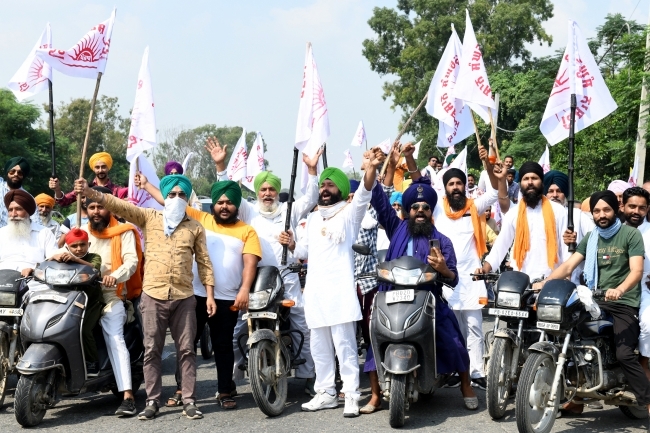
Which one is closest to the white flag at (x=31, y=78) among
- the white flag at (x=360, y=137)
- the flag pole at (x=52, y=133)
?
the flag pole at (x=52, y=133)

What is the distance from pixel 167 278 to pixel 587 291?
3.16m

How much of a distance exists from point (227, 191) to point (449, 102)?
352 centimetres

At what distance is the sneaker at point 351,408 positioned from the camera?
6789 millimetres

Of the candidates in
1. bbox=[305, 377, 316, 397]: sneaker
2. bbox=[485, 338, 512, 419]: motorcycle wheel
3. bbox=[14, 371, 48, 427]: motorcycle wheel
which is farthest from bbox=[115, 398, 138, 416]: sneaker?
bbox=[485, 338, 512, 419]: motorcycle wheel

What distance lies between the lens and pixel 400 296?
257 inches

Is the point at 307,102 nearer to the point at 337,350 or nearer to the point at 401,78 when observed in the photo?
the point at 337,350

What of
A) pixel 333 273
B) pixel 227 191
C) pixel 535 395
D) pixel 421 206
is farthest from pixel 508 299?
pixel 227 191

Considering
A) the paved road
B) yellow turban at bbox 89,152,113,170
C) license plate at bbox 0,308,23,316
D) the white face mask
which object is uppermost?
yellow turban at bbox 89,152,113,170

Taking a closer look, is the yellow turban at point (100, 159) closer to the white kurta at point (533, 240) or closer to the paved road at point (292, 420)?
the paved road at point (292, 420)

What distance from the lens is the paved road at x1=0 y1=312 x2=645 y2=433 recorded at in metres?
6.44

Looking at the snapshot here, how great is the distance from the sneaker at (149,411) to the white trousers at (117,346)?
0.25 m

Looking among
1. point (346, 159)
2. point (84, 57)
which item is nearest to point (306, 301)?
point (84, 57)

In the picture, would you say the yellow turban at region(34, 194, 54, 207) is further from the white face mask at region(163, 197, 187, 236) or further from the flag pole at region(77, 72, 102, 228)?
the white face mask at region(163, 197, 187, 236)

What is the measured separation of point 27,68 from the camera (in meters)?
10.0
